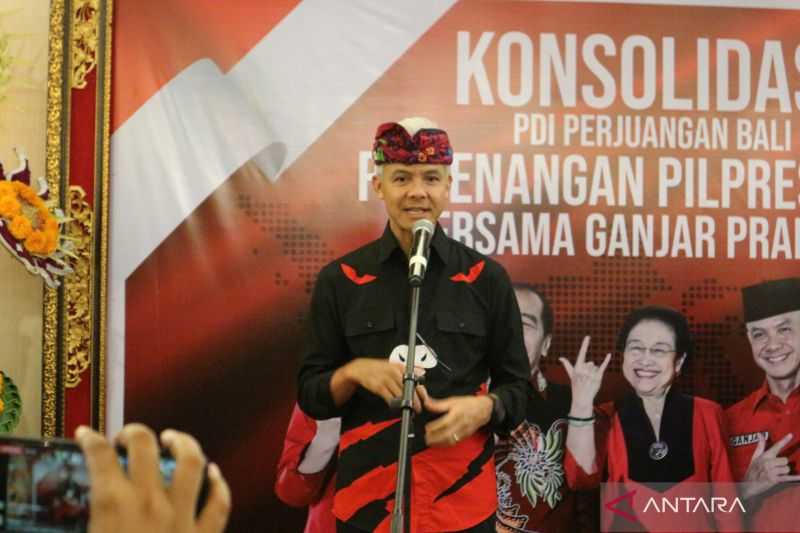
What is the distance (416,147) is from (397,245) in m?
0.26

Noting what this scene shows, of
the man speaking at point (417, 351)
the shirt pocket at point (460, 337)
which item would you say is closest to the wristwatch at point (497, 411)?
the man speaking at point (417, 351)

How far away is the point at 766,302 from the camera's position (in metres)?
3.73

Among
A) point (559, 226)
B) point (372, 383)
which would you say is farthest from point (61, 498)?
point (559, 226)

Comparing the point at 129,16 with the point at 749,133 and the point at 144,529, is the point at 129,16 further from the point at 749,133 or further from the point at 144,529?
the point at 144,529

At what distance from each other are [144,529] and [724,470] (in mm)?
2944

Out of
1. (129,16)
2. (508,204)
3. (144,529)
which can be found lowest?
(144,529)

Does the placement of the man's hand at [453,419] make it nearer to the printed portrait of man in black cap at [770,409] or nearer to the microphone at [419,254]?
the microphone at [419,254]

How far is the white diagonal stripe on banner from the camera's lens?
11.9ft

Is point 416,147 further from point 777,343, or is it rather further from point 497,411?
point 777,343

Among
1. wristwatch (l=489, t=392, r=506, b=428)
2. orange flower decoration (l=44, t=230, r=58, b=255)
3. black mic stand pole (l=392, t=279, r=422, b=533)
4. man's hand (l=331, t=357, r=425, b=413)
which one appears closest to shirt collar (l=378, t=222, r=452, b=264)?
man's hand (l=331, t=357, r=425, b=413)

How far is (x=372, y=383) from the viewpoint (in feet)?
7.95

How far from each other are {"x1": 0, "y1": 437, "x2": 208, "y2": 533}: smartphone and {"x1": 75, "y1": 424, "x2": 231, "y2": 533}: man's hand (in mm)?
18

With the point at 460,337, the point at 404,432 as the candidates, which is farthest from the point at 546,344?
the point at 404,432

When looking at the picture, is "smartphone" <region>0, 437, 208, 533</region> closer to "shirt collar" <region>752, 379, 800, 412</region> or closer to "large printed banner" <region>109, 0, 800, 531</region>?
"large printed banner" <region>109, 0, 800, 531</region>
